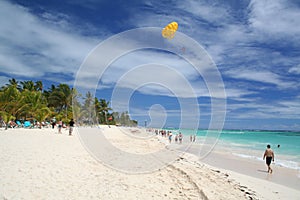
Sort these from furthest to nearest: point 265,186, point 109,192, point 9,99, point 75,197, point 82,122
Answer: point 82,122, point 9,99, point 265,186, point 109,192, point 75,197

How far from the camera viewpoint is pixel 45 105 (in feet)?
115

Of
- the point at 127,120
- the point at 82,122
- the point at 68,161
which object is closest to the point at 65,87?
the point at 82,122

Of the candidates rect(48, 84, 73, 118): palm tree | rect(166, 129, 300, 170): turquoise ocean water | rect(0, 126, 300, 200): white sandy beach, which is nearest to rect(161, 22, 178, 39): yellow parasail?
rect(0, 126, 300, 200): white sandy beach

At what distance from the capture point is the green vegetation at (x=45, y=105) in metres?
23.2

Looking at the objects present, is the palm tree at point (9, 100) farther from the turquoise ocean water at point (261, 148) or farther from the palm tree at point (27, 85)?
the turquoise ocean water at point (261, 148)

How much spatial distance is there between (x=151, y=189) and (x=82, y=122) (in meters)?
53.5

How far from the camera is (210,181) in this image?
7387mm

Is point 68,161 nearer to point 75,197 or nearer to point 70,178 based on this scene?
A: point 70,178

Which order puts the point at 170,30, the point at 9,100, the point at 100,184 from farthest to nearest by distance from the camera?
the point at 9,100 < the point at 170,30 < the point at 100,184

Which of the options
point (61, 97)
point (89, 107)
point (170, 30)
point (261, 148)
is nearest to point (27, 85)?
point (61, 97)

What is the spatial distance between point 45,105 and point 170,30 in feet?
94.1

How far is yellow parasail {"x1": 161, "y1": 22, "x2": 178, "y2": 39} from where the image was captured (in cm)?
1397

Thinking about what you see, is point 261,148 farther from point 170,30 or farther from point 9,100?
point 9,100

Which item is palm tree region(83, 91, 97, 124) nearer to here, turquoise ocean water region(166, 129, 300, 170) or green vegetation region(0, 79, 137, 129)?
green vegetation region(0, 79, 137, 129)
